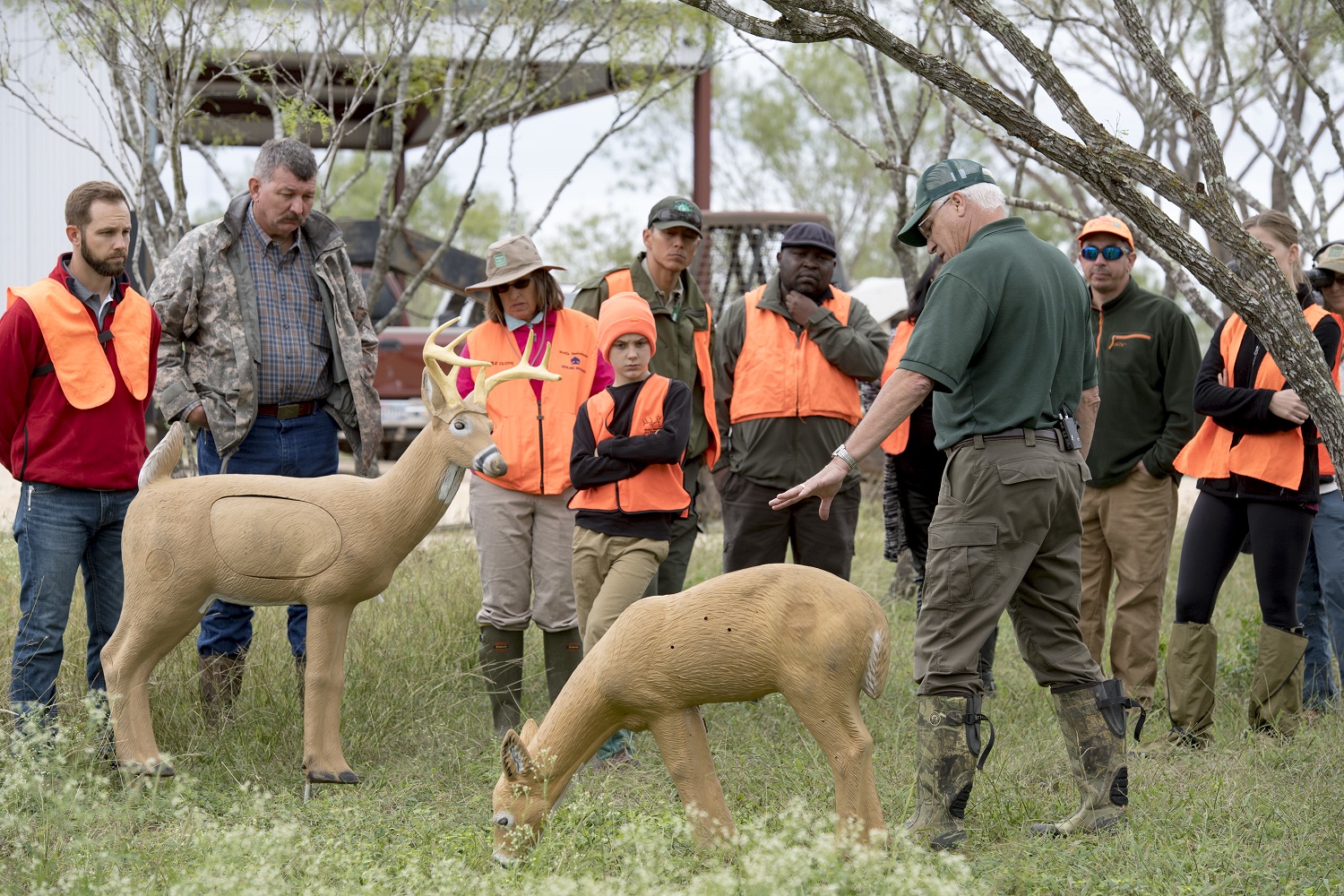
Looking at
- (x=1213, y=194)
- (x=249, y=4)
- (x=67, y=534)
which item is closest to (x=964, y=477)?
(x=1213, y=194)

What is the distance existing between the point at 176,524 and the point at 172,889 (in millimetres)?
1851

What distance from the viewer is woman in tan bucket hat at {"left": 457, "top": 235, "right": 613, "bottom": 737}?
518 cm

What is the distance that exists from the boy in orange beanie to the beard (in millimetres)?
1800

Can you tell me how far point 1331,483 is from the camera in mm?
5594

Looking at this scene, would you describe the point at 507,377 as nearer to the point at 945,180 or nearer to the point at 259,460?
the point at 259,460

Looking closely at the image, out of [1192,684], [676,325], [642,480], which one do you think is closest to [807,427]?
[676,325]

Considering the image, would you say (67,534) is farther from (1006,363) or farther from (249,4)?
(249,4)

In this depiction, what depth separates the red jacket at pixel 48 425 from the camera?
14.8ft

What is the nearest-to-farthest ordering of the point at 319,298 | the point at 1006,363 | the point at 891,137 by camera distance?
the point at 1006,363 → the point at 319,298 → the point at 891,137

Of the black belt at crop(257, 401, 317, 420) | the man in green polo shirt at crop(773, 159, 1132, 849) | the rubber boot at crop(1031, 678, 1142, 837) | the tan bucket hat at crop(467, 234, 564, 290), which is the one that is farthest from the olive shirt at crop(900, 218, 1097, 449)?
the black belt at crop(257, 401, 317, 420)

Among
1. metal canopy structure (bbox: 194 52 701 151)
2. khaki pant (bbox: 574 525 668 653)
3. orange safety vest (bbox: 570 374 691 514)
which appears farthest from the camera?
metal canopy structure (bbox: 194 52 701 151)

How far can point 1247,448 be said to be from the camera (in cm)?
514

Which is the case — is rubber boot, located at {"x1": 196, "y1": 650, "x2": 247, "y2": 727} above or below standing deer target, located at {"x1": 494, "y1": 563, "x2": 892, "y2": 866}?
below

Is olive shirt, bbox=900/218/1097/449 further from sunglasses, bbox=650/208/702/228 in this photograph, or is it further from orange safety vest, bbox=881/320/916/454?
sunglasses, bbox=650/208/702/228
